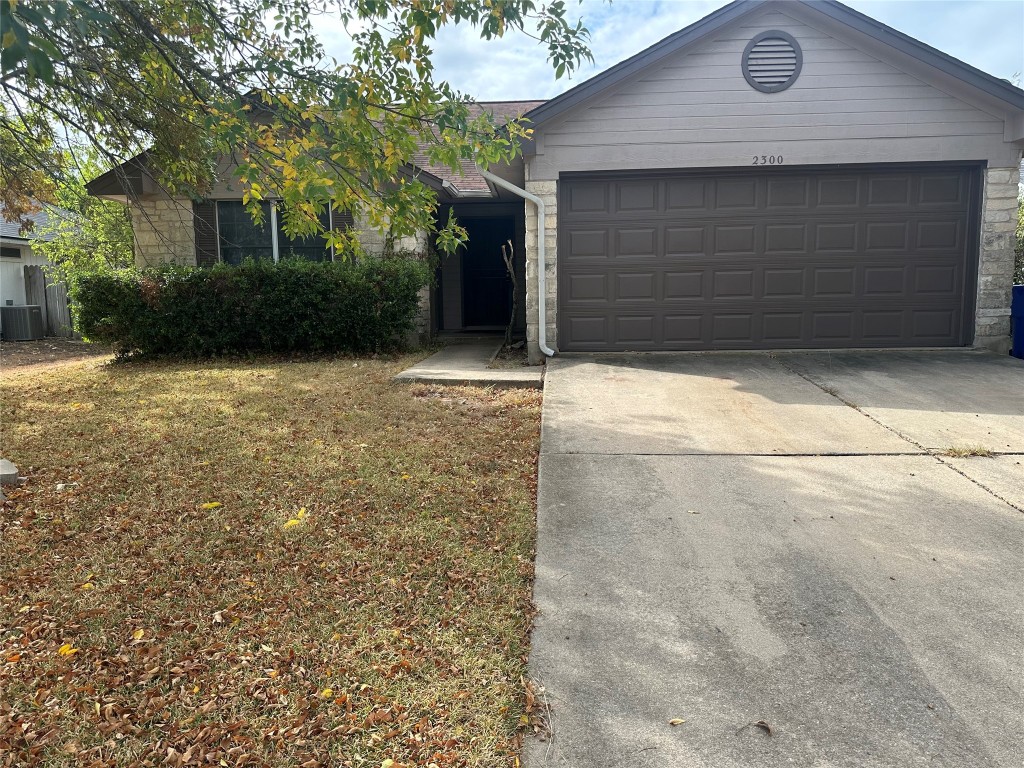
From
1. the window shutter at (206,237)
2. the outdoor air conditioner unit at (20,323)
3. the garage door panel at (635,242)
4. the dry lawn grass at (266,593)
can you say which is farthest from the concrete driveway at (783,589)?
the outdoor air conditioner unit at (20,323)

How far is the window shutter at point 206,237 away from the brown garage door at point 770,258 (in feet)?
18.8

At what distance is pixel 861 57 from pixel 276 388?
8150 millimetres

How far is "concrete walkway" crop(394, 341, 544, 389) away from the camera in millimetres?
8109

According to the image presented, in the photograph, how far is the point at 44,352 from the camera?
13406 millimetres

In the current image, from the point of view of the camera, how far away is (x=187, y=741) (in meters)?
2.15

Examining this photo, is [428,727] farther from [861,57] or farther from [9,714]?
[861,57]

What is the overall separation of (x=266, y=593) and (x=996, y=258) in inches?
377

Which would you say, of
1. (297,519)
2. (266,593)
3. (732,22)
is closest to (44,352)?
(297,519)

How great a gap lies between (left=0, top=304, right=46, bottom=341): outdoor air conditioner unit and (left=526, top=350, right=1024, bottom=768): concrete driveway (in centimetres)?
1473

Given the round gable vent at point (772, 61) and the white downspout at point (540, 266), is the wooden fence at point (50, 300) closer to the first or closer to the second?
the white downspout at point (540, 266)

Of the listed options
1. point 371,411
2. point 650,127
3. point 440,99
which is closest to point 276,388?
point 371,411

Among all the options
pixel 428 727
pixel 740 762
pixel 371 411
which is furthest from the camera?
pixel 371 411

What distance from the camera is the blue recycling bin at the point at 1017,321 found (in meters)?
8.68

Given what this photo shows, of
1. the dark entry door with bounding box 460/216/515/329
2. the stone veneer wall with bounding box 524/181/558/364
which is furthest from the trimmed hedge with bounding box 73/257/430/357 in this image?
the dark entry door with bounding box 460/216/515/329
